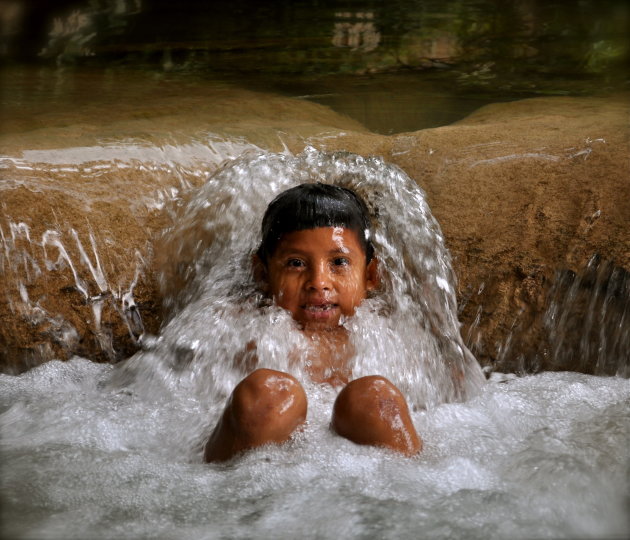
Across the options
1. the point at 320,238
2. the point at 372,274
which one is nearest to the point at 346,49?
the point at 372,274

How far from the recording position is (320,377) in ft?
8.79

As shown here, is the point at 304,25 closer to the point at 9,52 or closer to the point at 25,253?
the point at 9,52

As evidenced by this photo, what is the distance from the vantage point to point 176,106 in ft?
14.3

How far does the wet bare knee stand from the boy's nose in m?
0.59

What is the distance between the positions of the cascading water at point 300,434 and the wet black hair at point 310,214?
0.24 metres

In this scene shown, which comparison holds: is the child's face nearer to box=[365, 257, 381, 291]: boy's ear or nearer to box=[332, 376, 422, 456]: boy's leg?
box=[365, 257, 381, 291]: boy's ear

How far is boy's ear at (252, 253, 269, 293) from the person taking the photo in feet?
9.52

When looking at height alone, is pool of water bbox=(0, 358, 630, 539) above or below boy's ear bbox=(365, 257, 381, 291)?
below

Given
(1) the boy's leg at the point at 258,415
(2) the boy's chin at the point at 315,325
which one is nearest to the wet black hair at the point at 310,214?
(2) the boy's chin at the point at 315,325

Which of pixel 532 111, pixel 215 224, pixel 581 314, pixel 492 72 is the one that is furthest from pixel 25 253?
pixel 492 72

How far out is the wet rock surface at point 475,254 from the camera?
2.97m

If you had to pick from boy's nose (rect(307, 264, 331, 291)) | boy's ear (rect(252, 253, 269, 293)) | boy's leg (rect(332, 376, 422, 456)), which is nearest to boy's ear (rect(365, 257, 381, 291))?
boy's nose (rect(307, 264, 331, 291))

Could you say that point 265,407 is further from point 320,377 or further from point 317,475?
point 320,377

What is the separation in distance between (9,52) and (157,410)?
15.7ft
